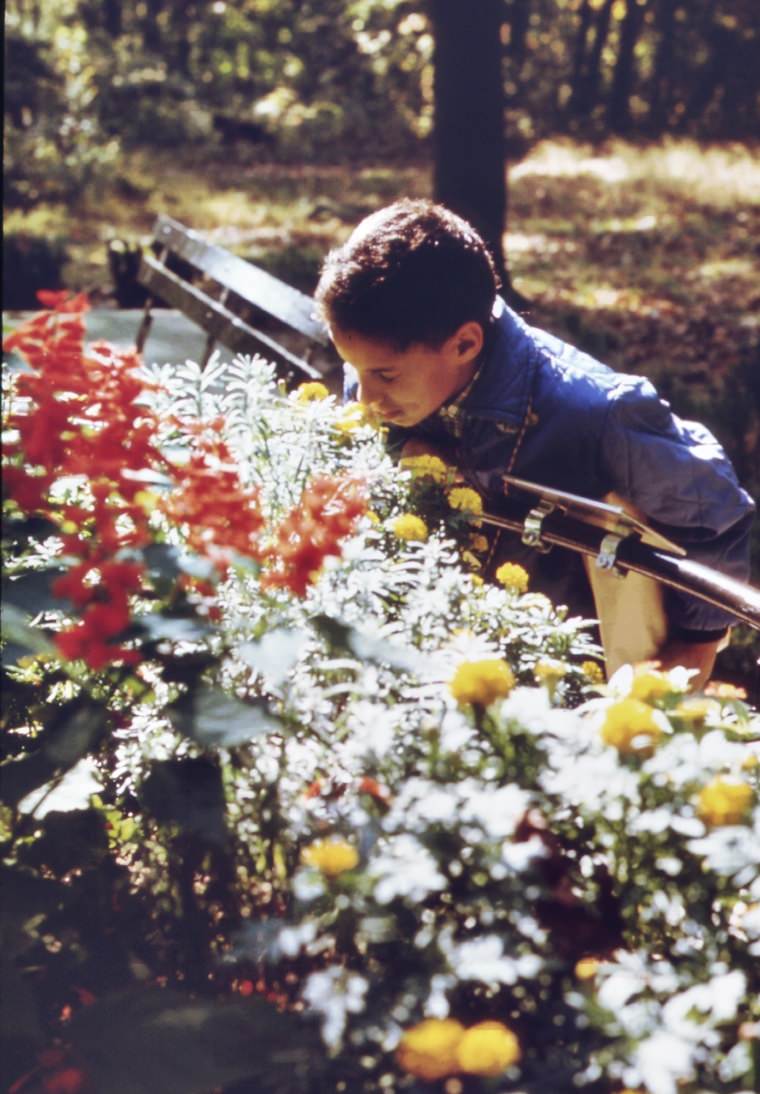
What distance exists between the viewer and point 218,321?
14.3 feet

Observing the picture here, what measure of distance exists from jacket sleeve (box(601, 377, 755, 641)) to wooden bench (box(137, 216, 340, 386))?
0.95 m

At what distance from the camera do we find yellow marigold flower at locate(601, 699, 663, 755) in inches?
51.6

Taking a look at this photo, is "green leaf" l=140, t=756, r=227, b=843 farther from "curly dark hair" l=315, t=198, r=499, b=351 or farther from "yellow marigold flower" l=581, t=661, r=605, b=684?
"curly dark hair" l=315, t=198, r=499, b=351

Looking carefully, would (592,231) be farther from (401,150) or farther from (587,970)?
(587,970)

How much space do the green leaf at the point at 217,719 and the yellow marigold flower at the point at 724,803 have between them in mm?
433

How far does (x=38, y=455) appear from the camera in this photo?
144 centimetres

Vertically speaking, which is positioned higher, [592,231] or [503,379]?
[503,379]

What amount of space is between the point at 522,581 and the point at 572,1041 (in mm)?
791

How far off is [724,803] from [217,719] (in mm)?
509

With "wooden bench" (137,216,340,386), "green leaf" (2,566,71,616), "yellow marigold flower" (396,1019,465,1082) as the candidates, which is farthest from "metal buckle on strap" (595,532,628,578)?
"wooden bench" (137,216,340,386)

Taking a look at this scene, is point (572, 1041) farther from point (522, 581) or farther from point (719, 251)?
point (719, 251)

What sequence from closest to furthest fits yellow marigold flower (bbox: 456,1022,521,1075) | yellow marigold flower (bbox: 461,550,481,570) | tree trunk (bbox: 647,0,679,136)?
yellow marigold flower (bbox: 456,1022,521,1075)
yellow marigold flower (bbox: 461,550,481,570)
tree trunk (bbox: 647,0,679,136)

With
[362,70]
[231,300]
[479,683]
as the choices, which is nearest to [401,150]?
[362,70]

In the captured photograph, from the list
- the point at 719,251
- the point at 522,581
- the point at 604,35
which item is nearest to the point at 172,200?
the point at 719,251
